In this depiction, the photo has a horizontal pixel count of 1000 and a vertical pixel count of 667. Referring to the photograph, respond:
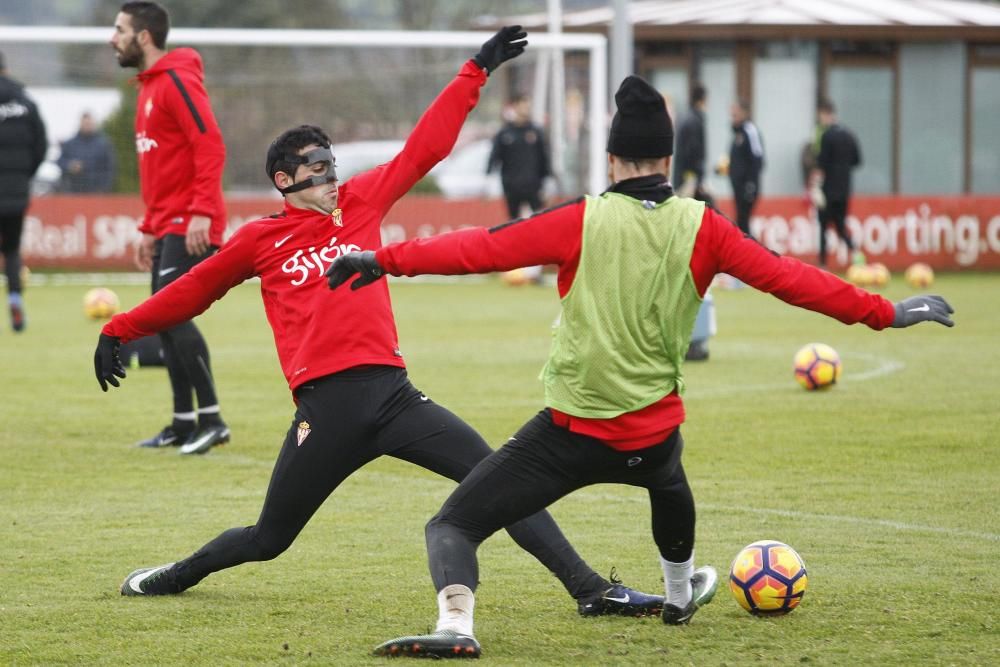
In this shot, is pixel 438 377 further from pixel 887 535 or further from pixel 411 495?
pixel 887 535

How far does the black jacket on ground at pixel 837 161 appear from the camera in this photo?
23344 millimetres

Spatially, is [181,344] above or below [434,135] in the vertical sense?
below

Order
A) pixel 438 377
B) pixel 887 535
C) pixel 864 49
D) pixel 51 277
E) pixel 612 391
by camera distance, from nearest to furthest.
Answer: pixel 612 391 → pixel 887 535 → pixel 438 377 → pixel 51 277 → pixel 864 49

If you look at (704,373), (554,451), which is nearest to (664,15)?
(704,373)

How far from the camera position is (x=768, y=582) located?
552 centimetres

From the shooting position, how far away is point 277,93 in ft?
85.2

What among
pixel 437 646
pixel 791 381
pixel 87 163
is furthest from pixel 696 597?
pixel 87 163

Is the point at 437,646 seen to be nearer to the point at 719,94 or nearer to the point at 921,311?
the point at 921,311

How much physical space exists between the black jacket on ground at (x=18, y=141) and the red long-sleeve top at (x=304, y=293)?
37.7 ft

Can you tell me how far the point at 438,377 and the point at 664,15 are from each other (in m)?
17.9

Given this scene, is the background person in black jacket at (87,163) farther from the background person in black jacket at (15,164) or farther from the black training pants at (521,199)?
the background person in black jacket at (15,164)

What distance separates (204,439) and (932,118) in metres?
21.9

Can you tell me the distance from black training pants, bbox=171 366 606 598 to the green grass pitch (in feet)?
0.87

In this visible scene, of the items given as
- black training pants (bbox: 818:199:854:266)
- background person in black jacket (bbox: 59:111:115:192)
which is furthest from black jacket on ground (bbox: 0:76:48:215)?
black training pants (bbox: 818:199:854:266)
